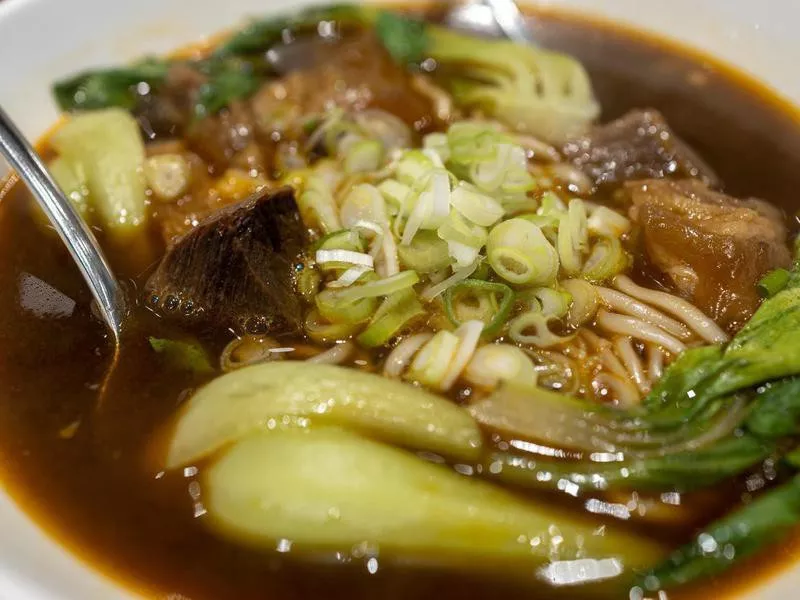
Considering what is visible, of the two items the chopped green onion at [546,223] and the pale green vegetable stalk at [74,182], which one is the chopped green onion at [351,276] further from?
the pale green vegetable stalk at [74,182]

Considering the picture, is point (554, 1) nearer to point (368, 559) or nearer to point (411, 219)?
point (411, 219)

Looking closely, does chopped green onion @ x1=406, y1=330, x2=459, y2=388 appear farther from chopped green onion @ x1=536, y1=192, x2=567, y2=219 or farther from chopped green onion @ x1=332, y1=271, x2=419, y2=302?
chopped green onion @ x1=536, y1=192, x2=567, y2=219

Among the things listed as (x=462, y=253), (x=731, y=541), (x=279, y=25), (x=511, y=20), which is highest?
(x=279, y=25)

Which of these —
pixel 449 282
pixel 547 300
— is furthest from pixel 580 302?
pixel 449 282

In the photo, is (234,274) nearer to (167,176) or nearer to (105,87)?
(167,176)

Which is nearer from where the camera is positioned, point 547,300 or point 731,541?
point 731,541

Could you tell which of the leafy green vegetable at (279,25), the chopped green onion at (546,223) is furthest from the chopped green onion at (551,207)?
the leafy green vegetable at (279,25)

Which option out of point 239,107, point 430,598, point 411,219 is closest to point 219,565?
point 430,598

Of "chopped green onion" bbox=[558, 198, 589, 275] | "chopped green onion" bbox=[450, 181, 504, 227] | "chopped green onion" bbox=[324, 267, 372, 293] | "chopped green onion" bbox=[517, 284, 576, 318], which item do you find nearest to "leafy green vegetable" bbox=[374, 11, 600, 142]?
"chopped green onion" bbox=[558, 198, 589, 275]
